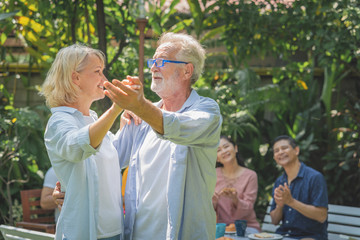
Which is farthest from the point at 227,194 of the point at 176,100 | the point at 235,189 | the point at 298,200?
the point at 176,100

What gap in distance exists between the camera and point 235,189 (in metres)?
4.46

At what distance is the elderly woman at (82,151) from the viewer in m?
1.92

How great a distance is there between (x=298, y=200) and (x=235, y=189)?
0.56 m

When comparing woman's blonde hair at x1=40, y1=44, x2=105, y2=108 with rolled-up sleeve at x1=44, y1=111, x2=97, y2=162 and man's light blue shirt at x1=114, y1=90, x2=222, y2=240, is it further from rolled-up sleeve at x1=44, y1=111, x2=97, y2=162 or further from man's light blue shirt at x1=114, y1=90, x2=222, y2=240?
man's light blue shirt at x1=114, y1=90, x2=222, y2=240

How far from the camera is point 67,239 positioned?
6.83 feet

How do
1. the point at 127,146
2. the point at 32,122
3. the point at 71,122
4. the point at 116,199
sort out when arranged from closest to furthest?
1. the point at 71,122
2. the point at 116,199
3. the point at 127,146
4. the point at 32,122

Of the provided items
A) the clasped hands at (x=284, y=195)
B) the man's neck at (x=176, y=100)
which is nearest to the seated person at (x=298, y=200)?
the clasped hands at (x=284, y=195)

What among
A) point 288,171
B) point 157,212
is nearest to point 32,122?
point 288,171

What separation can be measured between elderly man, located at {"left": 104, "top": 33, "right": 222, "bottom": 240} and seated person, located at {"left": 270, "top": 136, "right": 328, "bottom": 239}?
1.89 metres

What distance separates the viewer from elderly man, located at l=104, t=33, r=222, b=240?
1.95 m

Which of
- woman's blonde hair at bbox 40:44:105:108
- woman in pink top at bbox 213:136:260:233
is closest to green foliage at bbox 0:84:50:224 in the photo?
woman in pink top at bbox 213:136:260:233

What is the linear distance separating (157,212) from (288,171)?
2.69 m

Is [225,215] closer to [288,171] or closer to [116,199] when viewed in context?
[288,171]

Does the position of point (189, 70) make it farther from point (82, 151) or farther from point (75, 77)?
point (82, 151)
